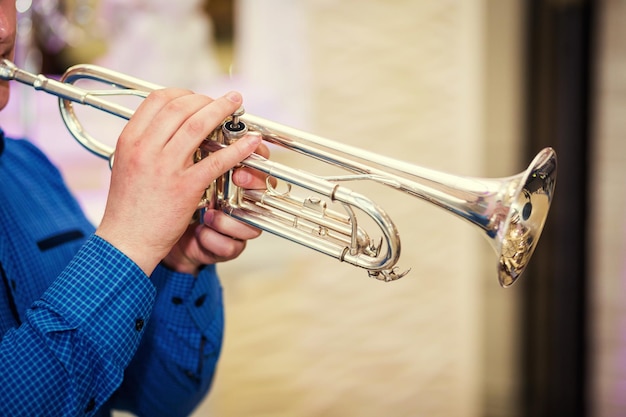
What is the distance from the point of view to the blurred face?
1021 mm

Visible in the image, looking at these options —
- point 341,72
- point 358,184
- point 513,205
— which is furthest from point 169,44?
point 513,205

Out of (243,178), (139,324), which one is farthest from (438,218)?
(139,324)

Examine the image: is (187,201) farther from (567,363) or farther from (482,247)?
(567,363)

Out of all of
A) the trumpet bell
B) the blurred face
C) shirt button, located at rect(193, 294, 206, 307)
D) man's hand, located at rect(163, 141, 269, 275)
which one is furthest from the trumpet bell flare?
the blurred face

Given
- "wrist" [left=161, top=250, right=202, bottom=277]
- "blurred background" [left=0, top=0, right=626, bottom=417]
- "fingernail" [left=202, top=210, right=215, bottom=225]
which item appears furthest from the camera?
"blurred background" [left=0, top=0, right=626, bottom=417]

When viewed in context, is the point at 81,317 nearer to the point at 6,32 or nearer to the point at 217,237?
the point at 217,237

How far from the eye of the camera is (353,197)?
0.97 meters

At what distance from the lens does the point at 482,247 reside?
9.88 ft

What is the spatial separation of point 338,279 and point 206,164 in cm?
181

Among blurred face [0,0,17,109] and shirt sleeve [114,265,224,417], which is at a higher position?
blurred face [0,0,17,109]

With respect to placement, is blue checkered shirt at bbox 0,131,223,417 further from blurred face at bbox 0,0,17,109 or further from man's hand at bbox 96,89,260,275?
blurred face at bbox 0,0,17,109

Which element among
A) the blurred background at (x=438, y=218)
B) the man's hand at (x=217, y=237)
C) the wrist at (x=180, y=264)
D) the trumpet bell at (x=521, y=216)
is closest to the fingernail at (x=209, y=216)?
the man's hand at (x=217, y=237)

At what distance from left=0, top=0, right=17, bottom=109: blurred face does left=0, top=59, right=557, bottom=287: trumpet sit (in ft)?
0.09

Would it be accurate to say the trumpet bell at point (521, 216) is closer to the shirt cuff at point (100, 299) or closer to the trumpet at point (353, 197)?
the trumpet at point (353, 197)
